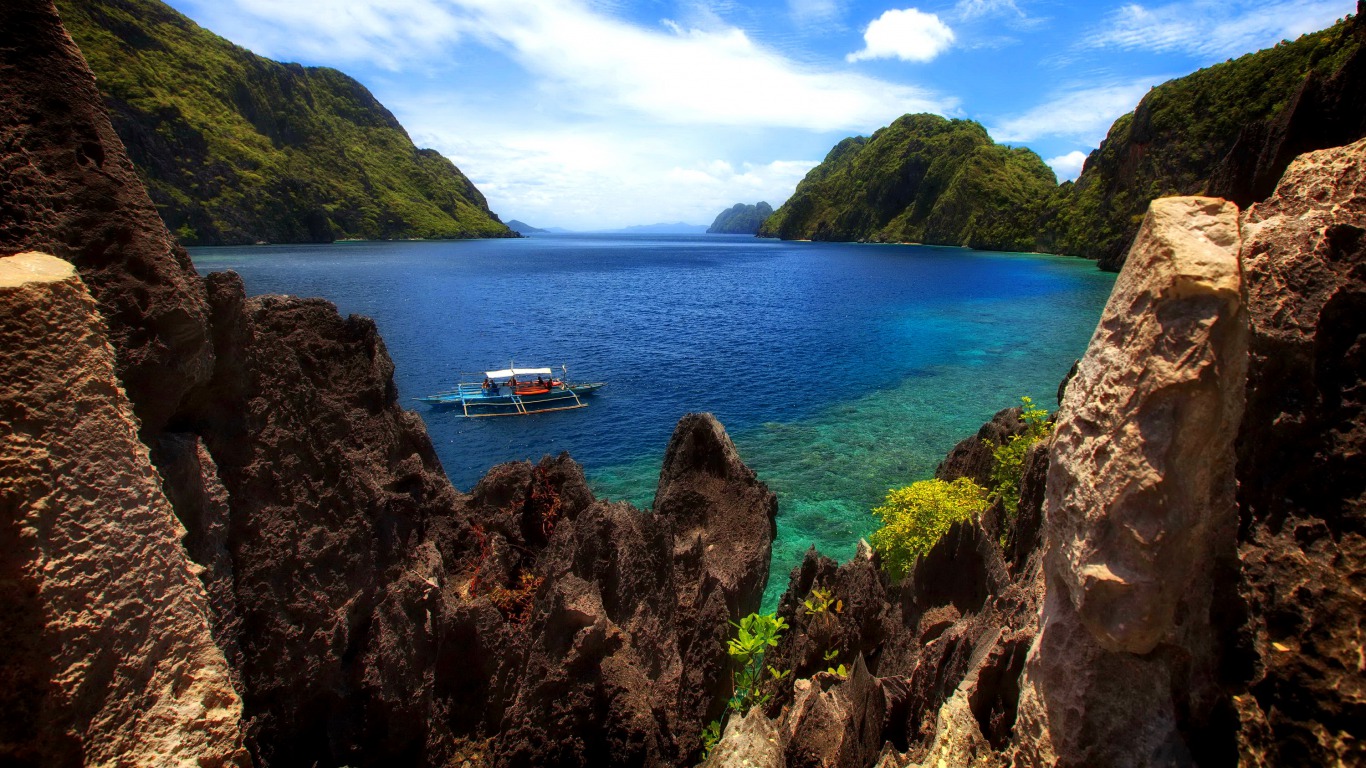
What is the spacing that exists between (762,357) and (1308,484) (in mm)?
61710

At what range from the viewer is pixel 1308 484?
17.1 ft

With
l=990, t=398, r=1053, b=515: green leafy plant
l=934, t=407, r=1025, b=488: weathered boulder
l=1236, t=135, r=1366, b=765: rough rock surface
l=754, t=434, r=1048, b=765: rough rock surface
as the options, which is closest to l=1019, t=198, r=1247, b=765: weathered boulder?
l=1236, t=135, r=1366, b=765: rough rock surface

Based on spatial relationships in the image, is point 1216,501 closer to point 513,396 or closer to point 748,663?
point 748,663

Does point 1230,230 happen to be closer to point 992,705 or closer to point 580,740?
point 992,705

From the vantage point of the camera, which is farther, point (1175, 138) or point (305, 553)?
point (1175, 138)

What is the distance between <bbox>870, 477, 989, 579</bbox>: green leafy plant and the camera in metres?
19.6

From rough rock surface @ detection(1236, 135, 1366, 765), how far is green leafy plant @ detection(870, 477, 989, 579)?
1407 cm

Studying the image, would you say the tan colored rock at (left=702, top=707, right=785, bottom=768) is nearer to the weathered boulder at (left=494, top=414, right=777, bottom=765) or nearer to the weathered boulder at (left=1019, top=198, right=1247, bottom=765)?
the weathered boulder at (left=494, top=414, right=777, bottom=765)

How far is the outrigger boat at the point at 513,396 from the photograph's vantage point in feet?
163

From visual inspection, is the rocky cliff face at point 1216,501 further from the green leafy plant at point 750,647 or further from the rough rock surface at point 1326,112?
the rough rock surface at point 1326,112

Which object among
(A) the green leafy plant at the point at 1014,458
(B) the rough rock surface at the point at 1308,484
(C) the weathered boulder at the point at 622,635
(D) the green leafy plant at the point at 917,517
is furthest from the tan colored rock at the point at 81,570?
(A) the green leafy plant at the point at 1014,458

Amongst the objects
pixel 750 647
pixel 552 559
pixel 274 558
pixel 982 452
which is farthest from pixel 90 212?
pixel 982 452

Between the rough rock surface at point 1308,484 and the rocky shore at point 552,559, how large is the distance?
2 cm

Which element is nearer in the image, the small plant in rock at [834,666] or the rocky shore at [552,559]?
the rocky shore at [552,559]
